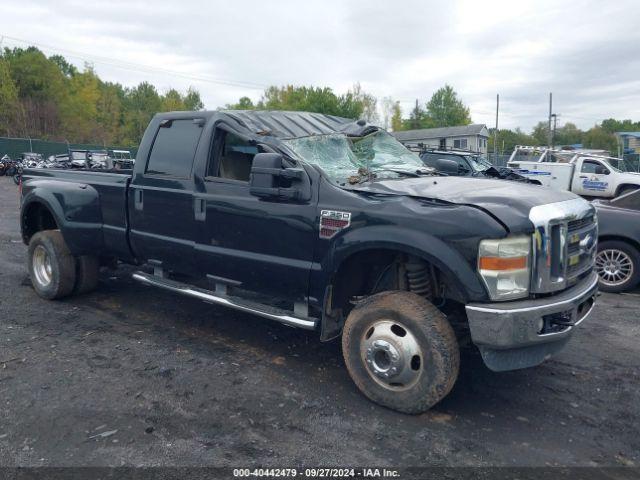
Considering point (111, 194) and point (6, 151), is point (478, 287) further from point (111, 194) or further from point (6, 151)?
point (6, 151)

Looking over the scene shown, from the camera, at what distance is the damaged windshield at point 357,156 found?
4055 mm

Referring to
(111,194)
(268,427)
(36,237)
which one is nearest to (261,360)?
(268,427)

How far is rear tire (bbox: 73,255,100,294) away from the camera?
580 cm

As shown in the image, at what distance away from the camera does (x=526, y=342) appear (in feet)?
10.00

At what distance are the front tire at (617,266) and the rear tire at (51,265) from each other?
6298 mm

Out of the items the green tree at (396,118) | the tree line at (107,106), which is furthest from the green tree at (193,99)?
the green tree at (396,118)

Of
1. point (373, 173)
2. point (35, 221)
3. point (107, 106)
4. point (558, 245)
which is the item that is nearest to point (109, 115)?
point (107, 106)

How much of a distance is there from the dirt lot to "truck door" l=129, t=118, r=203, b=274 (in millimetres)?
784

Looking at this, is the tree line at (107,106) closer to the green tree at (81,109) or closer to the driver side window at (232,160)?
the green tree at (81,109)

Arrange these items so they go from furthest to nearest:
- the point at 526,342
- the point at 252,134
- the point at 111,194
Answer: the point at 111,194 < the point at 252,134 < the point at 526,342

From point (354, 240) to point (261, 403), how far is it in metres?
1.29

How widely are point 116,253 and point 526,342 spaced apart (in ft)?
13.3

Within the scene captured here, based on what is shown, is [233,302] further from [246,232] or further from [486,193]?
[486,193]

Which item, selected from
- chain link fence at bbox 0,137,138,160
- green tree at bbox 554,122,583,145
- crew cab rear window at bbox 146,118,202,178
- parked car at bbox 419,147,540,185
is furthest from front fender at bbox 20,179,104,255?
green tree at bbox 554,122,583,145
